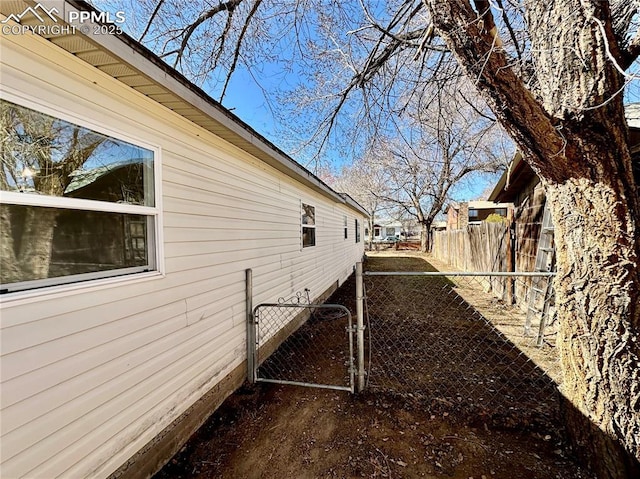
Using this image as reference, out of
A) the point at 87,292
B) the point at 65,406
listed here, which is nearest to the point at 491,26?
the point at 87,292

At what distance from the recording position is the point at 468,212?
23.9m

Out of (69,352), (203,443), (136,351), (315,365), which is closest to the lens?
(69,352)

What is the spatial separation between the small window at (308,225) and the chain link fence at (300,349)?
170cm

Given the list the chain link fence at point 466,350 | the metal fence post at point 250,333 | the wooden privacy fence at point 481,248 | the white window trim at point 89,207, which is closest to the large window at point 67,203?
the white window trim at point 89,207

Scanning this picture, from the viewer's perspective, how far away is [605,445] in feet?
6.79

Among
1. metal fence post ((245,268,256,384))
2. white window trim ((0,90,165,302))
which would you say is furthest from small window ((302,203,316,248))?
white window trim ((0,90,165,302))

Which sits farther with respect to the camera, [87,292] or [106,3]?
[106,3]

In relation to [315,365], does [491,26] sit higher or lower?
higher

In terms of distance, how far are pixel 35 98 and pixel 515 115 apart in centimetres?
293

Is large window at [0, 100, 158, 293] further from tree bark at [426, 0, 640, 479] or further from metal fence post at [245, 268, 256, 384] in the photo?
tree bark at [426, 0, 640, 479]

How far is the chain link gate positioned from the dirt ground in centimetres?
36

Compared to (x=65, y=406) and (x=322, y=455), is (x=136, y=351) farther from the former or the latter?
(x=322, y=455)

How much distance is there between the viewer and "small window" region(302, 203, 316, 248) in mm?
6461

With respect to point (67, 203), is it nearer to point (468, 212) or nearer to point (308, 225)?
point (308, 225)
